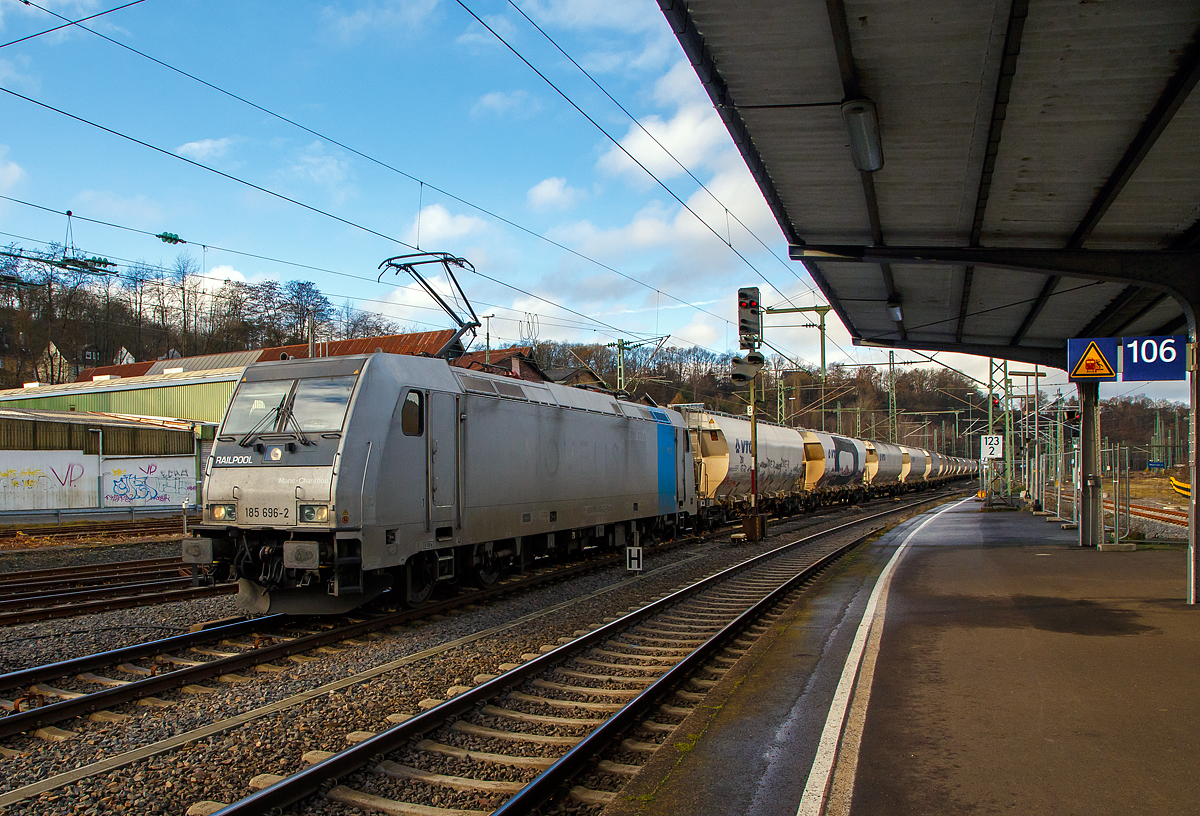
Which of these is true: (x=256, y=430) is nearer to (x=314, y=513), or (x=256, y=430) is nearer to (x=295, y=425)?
(x=295, y=425)

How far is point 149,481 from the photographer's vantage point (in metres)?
30.0

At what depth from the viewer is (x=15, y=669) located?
754 centimetres

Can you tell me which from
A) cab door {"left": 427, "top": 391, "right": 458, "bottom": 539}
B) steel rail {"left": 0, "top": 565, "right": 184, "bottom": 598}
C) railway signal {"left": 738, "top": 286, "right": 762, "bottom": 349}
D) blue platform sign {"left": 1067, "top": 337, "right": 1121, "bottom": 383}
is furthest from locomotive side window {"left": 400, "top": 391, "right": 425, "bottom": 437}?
blue platform sign {"left": 1067, "top": 337, "right": 1121, "bottom": 383}

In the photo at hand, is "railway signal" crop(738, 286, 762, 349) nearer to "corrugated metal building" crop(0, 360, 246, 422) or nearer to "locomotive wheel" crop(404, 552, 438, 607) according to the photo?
"locomotive wheel" crop(404, 552, 438, 607)

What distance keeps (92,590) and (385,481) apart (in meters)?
6.74

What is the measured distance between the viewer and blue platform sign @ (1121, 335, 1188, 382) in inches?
416

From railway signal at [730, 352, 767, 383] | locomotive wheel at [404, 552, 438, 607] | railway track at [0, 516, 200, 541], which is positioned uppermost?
railway signal at [730, 352, 767, 383]

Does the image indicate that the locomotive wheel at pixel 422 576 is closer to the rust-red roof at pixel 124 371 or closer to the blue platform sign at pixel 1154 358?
the blue platform sign at pixel 1154 358

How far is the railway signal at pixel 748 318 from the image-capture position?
1634 cm

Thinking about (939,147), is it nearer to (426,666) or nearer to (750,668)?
(750,668)

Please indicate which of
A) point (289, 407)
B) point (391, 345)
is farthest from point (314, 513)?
point (391, 345)

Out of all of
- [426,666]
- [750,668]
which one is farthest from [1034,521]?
[426,666]

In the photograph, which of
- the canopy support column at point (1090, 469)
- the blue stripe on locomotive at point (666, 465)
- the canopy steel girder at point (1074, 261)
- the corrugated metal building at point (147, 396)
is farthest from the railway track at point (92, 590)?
the corrugated metal building at point (147, 396)

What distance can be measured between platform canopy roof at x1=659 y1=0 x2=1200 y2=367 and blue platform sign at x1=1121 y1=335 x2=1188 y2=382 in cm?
79
